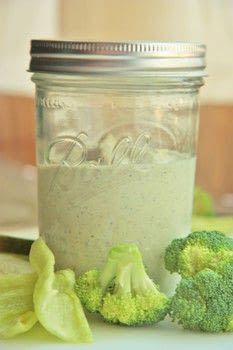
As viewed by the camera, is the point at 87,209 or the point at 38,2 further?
the point at 38,2

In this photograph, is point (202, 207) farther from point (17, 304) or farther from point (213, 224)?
point (17, 304)

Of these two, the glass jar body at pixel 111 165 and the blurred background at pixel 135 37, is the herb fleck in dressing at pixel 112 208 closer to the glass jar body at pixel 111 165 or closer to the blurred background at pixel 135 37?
the glass jar body at pixel 111 165

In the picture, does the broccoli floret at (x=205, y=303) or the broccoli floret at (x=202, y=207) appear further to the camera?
the broccoli floret at (x=202, y=207)

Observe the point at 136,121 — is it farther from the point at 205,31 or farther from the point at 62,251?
the point at 205,31

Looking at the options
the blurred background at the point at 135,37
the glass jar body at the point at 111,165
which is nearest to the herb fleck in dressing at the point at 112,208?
the glass jar body at the point at 111,165

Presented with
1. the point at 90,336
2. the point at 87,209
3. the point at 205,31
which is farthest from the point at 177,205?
the point at 205,31

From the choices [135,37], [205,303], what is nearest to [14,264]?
[205,303]

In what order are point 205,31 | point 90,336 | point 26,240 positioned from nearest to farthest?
point 90,336 < point 26,240 < point 205,31

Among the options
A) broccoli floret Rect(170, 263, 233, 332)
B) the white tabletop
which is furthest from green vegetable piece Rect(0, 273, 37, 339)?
broccoli floret Rect(170, 263, 233, 332)
